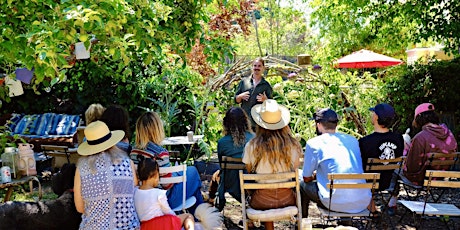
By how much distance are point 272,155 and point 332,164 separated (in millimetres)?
537

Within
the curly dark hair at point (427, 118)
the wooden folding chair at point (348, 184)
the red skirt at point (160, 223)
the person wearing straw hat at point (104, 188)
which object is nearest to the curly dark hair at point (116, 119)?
the person wearing straw hat at point (104, 188)

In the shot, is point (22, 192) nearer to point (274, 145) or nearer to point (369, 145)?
point (274, 145)

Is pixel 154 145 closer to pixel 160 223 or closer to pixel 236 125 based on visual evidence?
pixel 236 125

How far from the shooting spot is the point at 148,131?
4621 mm

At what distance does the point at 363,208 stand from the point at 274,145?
3.08 feet

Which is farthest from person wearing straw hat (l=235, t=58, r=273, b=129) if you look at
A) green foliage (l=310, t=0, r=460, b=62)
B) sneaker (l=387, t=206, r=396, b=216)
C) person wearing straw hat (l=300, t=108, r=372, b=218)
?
green foliage (l=310, t=0, r=460, b=62)

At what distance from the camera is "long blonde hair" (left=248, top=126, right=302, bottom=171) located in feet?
14.0

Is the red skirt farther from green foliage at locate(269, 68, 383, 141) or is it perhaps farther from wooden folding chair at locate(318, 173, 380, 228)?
green foliage at locate(269, 68, 383, 141)

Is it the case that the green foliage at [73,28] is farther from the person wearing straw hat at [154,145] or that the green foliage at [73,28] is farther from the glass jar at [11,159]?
the glass jar at [11,159]

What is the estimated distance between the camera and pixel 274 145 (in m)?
4.28

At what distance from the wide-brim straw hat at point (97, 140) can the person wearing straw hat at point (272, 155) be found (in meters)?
1.20

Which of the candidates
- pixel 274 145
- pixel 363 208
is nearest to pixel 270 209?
pixel 274 145

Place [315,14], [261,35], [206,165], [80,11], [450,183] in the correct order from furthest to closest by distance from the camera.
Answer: [261,35] → [315,14] → [206,165] → [450,183] → [80,11]

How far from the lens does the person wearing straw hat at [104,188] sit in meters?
3.50
